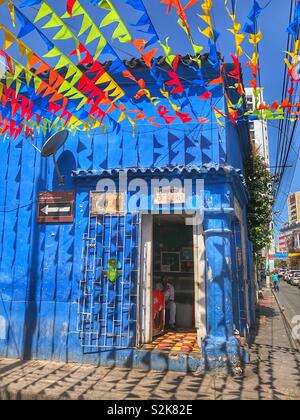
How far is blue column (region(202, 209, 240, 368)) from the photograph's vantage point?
6332 mm

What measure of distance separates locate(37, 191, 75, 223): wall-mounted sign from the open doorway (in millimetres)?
2489

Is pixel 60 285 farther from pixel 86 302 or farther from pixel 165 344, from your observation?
pixel 165 344

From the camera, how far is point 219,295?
660cm

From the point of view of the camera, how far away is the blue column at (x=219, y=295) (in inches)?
249

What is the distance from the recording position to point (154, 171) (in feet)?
23.4

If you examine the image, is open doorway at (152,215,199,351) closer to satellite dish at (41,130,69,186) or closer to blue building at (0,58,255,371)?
blue building at (0,58,255,371)

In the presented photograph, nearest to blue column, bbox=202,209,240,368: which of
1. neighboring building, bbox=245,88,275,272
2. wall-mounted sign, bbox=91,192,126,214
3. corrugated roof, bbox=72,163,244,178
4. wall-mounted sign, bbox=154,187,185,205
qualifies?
wall-mounted sign, bbox=154,187,185,205

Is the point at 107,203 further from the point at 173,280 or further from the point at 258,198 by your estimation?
the point at 258,198

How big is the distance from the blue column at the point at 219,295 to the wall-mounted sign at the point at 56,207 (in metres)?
2.94

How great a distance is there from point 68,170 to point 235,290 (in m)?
4.68

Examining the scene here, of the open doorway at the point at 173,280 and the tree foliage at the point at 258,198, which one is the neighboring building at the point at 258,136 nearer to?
the tree foliage at the point at 258,198

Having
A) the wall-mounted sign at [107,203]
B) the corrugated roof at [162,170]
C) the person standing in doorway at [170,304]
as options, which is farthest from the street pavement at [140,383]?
the corrugated roof at [162,170]

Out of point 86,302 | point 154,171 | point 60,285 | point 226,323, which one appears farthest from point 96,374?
point 154,171

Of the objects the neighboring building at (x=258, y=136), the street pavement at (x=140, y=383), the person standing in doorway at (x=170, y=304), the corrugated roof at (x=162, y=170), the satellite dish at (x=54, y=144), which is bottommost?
the street pavement at (x=140, y=383)
